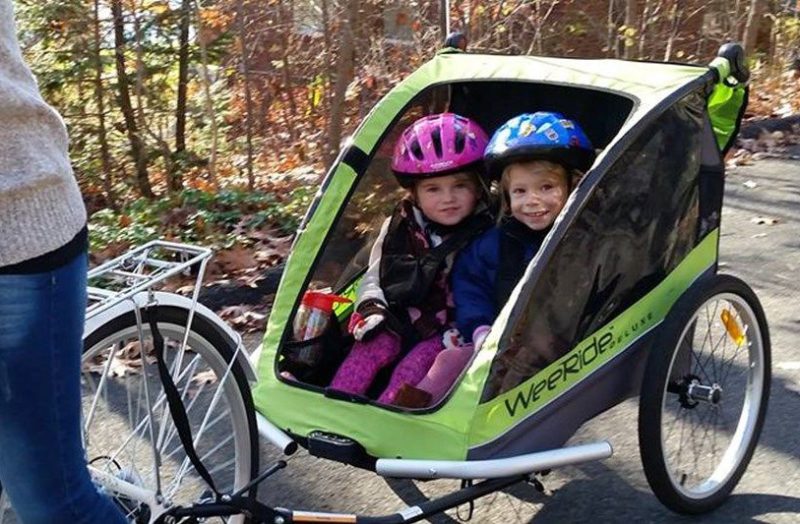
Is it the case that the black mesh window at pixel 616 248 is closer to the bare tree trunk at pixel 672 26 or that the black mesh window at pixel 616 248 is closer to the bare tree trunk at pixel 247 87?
the bare tree trunk at pixel 247 87

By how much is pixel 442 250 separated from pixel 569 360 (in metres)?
0.67

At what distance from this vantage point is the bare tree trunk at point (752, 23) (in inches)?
399

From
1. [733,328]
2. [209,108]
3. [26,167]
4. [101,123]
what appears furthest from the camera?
[209,108]

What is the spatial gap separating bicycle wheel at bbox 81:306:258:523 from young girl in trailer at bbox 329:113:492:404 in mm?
376

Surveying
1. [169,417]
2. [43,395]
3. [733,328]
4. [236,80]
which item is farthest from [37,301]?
[236,80]

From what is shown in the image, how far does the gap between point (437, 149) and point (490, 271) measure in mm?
459

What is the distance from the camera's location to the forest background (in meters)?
7.09

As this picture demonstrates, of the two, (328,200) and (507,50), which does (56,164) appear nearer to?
(328,200)

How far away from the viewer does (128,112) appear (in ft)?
26.7

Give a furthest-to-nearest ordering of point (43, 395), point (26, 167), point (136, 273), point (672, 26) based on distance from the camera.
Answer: point (672, 26)
point (136, 273)
point (43, 395)
point (26, 167)

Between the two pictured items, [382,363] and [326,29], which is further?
[326,29]

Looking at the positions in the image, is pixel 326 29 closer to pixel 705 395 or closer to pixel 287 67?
pixel 287 67

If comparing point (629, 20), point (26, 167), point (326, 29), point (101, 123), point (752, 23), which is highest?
point (26, 167)

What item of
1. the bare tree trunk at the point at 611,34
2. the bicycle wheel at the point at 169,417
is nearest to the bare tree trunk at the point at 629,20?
the bare tree trunk at the point at 611,34
